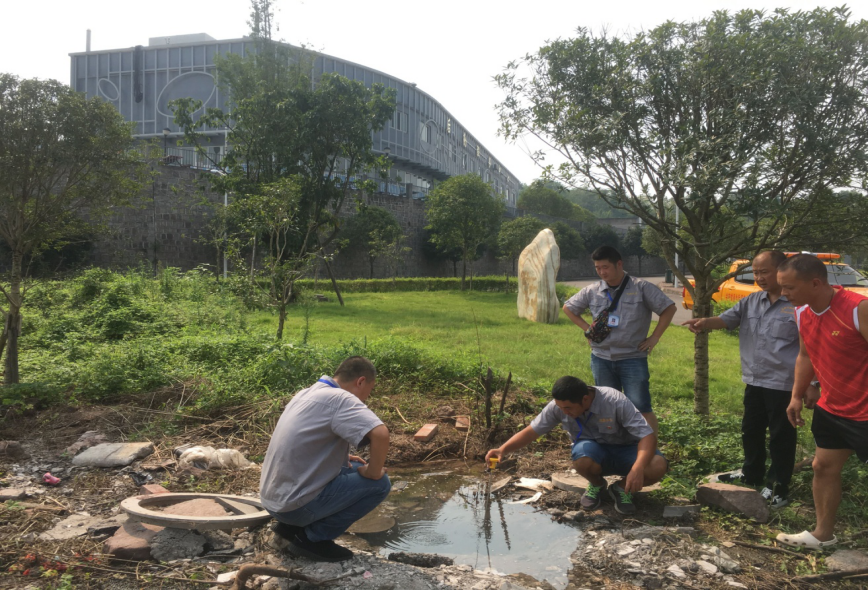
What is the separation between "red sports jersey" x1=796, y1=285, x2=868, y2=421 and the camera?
10.8ft

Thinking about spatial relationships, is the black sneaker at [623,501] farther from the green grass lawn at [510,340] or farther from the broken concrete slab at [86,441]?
the broken concrete slab at [86,441]

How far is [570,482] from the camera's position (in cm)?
454

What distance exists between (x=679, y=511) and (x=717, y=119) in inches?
119

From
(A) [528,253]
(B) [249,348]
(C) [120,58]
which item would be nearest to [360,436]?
Result: (B) [249,348]

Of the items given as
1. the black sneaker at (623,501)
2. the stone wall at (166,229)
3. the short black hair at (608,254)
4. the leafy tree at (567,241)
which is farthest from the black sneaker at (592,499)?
the leafy tree at (567,241)

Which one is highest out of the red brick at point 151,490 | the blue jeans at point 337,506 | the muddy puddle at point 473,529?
the blue jeans at point 337,506

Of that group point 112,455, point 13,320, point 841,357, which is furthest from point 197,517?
point 13,320

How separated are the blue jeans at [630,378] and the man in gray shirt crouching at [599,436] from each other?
0.65m

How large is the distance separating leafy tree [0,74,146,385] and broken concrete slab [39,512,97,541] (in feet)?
11.2

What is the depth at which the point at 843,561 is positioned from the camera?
327 centimetres

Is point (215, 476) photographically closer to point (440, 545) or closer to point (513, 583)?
point (440, 545)

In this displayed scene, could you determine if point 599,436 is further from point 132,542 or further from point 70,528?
point 70,528

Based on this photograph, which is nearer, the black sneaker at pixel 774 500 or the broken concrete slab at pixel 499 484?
the black sneaker at pixel 774 500

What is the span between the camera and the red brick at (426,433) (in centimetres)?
571
